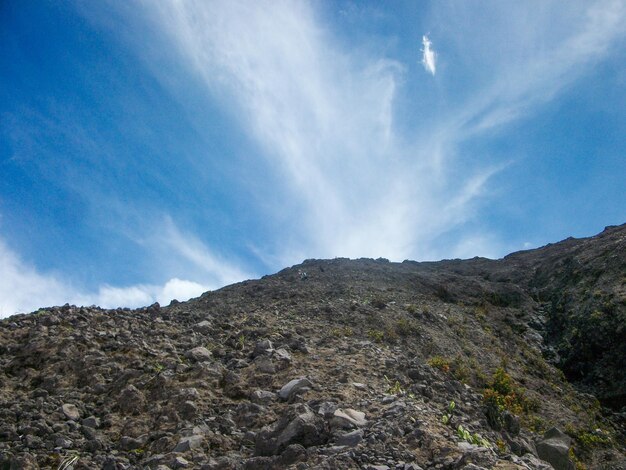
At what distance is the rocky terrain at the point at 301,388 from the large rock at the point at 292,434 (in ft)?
0.08

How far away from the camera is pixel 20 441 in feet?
26.7

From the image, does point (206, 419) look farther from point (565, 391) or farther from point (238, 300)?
point (565, 391)

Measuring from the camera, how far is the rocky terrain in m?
7.74

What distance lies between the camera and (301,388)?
957cm

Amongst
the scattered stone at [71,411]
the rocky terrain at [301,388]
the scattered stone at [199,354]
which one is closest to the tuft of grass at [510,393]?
the rocky terrain at [301,388]

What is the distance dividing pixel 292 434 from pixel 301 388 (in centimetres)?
179

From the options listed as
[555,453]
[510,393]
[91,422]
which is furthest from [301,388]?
[510,393]

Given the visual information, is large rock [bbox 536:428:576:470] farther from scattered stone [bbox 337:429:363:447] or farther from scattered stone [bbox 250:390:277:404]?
scattered stone [bbox 250:390:277:404]

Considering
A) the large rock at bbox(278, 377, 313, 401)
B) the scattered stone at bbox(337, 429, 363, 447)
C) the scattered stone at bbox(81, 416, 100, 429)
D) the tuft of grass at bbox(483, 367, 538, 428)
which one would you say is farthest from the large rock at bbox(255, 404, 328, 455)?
the tuft of grass at bbox(483, 367, 538, 428)

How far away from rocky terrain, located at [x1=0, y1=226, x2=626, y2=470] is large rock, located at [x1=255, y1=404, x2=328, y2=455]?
0.08 feet

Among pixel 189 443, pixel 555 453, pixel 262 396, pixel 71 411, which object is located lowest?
pixel 189 443

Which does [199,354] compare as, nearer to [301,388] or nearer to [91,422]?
[91,422]

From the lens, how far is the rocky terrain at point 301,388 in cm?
774

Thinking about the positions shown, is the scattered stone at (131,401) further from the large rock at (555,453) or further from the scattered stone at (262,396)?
the large rock at (555,453)
